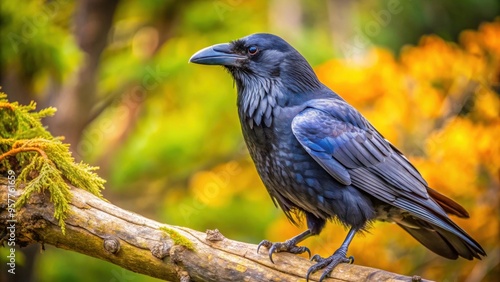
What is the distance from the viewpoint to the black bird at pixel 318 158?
436 cm

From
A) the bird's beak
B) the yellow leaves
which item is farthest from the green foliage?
the yellow leaves

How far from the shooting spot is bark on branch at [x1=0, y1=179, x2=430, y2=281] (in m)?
3.72

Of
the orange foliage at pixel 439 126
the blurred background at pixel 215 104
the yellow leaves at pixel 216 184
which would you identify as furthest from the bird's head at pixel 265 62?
the yellow leaves at pixel 216 184

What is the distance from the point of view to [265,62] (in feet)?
15.5

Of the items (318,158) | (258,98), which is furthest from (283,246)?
(258,98)

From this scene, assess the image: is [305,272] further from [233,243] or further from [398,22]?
[398,22]

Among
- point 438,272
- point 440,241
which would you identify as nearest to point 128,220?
point 440,241

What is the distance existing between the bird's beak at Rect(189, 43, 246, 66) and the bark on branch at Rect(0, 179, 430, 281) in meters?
Answer: 1.25

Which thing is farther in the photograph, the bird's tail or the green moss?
the bird's tail

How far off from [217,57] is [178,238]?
139 cm

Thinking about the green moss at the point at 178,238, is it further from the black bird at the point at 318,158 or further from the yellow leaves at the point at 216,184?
the yellow leaves at the point at 216,184

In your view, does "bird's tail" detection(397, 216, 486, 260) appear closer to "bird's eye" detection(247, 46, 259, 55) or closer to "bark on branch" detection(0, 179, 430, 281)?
"bark on branch" detection(0, 179, 430, 281)

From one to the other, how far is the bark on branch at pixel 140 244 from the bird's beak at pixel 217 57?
1.25 metres

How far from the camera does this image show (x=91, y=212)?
379cm
